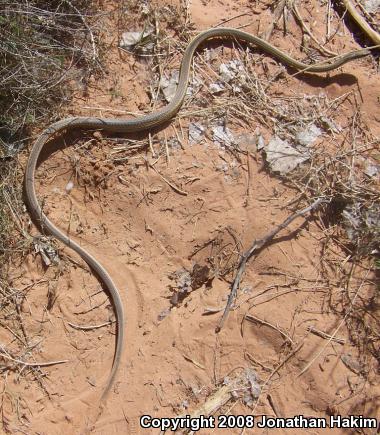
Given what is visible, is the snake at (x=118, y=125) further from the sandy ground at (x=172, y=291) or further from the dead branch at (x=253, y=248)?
the dead branch at (x=253, y=248)

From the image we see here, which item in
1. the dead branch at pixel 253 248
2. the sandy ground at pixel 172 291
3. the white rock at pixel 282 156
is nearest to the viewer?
the sandy ground at pixel 172 291

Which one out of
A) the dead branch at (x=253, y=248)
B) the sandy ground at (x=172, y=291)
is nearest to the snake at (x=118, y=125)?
the sandy ground at (x=172, y=291)

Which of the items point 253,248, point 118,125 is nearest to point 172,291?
point 253,248

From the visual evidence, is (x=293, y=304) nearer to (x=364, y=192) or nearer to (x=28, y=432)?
(x=364, y=192)

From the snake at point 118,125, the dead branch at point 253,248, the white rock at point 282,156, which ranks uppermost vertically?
the snake at point 118,125

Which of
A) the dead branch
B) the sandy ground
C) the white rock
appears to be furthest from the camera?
the white rock

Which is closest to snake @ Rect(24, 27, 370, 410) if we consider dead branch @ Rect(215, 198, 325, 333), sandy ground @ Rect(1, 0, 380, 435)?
sandy ground @ Rect(1, 0, 380, 435)

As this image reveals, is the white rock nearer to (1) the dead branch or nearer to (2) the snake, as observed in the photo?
(1) the dead branch
